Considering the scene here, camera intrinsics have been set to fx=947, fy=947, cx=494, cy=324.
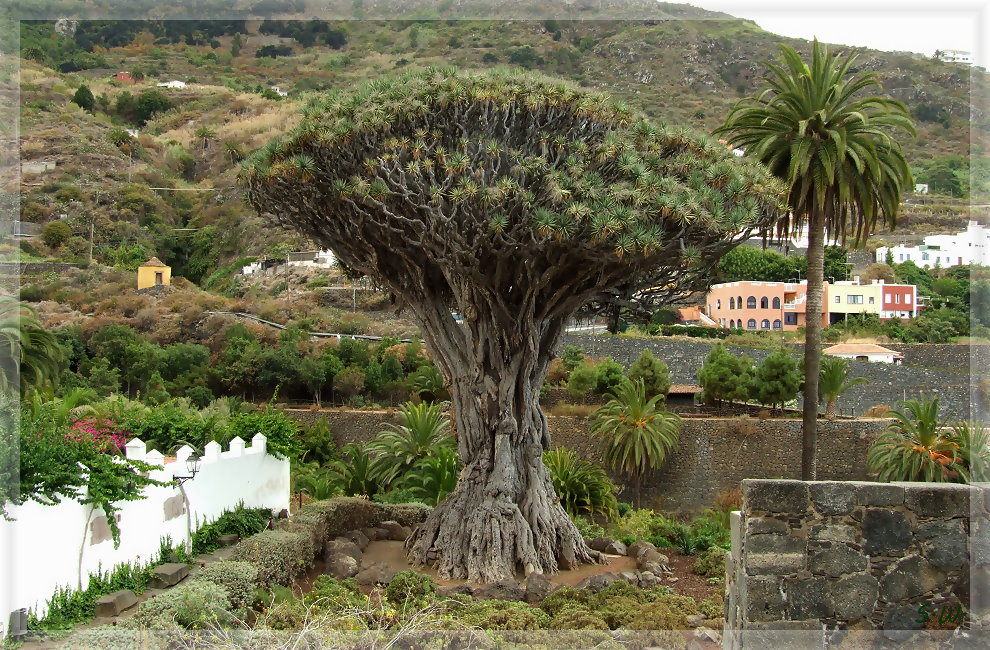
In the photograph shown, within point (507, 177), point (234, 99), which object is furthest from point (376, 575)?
point (234, 99)

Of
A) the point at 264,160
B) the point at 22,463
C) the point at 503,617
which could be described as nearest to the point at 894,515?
the point at 503,617

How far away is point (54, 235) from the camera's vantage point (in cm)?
5625

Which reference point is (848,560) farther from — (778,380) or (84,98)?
(84,98)

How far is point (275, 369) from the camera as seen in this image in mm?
36469

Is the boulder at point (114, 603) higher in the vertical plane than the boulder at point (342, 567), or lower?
higher

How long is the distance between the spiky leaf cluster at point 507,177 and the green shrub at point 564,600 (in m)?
3.89

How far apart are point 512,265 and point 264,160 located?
143 inches

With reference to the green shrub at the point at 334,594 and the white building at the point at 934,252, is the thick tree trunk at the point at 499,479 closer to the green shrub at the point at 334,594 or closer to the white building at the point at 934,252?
the green shrub at the point at 334,594

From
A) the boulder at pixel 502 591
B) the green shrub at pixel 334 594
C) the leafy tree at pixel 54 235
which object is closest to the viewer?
the green shrub at pixel 334 594

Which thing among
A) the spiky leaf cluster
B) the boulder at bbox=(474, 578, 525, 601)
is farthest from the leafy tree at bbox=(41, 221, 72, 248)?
the boulder at bbox=(474, 578, 525, 601)

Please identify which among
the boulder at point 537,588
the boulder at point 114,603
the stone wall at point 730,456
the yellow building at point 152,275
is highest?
the yellow building at point 152,275

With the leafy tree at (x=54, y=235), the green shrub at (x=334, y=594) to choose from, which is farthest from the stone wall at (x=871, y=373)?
the leafy tree at (x=54, y=235)

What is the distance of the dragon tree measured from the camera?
38.1ft

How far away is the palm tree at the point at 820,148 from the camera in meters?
16.4
